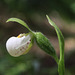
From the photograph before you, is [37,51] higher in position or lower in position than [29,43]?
lower

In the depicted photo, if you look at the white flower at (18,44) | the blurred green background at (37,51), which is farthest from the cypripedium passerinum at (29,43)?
the blurred green background at (37,51)

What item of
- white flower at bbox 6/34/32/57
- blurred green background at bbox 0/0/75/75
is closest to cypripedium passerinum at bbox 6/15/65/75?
white flower at bbox 6/34/32/57

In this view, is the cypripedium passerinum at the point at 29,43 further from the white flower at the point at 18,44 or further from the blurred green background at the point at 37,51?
the blurred green background at the point at 37,51

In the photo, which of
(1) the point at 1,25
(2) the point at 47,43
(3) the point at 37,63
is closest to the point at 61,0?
(3) the point at 37,63

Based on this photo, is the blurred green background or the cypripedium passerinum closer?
the cypripedium passerinum

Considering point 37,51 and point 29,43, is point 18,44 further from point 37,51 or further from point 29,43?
point 37,51

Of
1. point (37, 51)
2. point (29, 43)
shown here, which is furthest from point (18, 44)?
point (37, 51)

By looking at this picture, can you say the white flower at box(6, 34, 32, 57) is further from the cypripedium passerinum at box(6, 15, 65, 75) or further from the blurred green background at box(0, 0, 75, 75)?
the blurred green background at box(0, 0, 75, 75)

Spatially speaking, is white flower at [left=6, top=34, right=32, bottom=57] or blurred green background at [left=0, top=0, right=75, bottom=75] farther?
blurred green background at [left=0, top=0, right=75, bottom=75]
